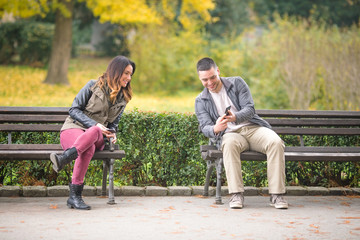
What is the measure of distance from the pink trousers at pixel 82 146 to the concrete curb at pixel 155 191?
2.44 ft

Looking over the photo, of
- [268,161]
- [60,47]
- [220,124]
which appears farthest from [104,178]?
[60,47]

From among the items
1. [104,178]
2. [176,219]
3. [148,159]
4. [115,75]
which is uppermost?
[115,75]

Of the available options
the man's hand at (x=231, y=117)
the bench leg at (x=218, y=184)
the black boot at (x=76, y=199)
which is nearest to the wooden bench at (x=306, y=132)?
the bench leg at (x=218, y=184)

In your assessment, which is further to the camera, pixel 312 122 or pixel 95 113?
pixel 312 122

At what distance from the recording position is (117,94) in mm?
6141

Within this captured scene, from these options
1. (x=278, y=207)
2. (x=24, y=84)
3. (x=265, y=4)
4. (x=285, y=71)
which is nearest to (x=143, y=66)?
(x=24, y=84)

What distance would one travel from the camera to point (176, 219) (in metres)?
5.29

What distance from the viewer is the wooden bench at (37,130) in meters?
5.73

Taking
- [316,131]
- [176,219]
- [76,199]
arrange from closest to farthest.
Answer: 1. [176,219]
2. [76,199]
3. [316,131]

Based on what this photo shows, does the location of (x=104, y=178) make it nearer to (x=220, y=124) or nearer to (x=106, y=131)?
(x=106, y=131)

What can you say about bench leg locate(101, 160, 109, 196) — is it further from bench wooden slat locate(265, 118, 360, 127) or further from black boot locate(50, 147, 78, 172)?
bench wooden slat locate(265, 118, 360, 127)

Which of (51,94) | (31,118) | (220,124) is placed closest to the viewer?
(220,124)

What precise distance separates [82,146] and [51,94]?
1364cm

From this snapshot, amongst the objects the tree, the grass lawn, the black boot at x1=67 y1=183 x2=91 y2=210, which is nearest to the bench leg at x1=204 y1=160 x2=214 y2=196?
the black boot at x1=67 y1=183 x2=91 y2=210
